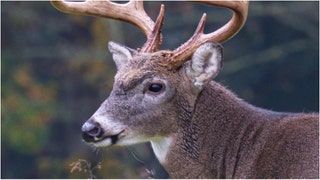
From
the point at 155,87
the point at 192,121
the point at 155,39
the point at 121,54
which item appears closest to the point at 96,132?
the point at 155,87

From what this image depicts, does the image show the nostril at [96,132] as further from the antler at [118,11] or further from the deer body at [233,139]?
the antler at [118,11]

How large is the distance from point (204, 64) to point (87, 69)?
13019mm

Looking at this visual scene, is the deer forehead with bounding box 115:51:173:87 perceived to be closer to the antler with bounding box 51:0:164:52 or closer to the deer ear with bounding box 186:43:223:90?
the deer ear with bounding box 186:43:223:90

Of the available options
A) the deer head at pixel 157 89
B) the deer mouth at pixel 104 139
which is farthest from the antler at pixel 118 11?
the deer mouth at pixel 104 139

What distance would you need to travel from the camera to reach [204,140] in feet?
25.9

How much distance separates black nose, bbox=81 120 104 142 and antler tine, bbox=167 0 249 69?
2.06 feet

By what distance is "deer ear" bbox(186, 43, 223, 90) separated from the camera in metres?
7.84

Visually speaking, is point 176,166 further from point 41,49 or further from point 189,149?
point 41,49

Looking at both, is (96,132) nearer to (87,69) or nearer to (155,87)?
(155,87)

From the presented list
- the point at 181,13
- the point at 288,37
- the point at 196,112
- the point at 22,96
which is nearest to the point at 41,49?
the point at 22,96

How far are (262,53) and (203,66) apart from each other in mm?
10155

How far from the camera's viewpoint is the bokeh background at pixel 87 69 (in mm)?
17469

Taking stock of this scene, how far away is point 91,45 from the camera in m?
20.9

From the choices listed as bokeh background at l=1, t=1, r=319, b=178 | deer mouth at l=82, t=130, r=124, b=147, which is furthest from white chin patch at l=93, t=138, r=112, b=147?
bokeh background at l=1, t=1, r=319, b=178
